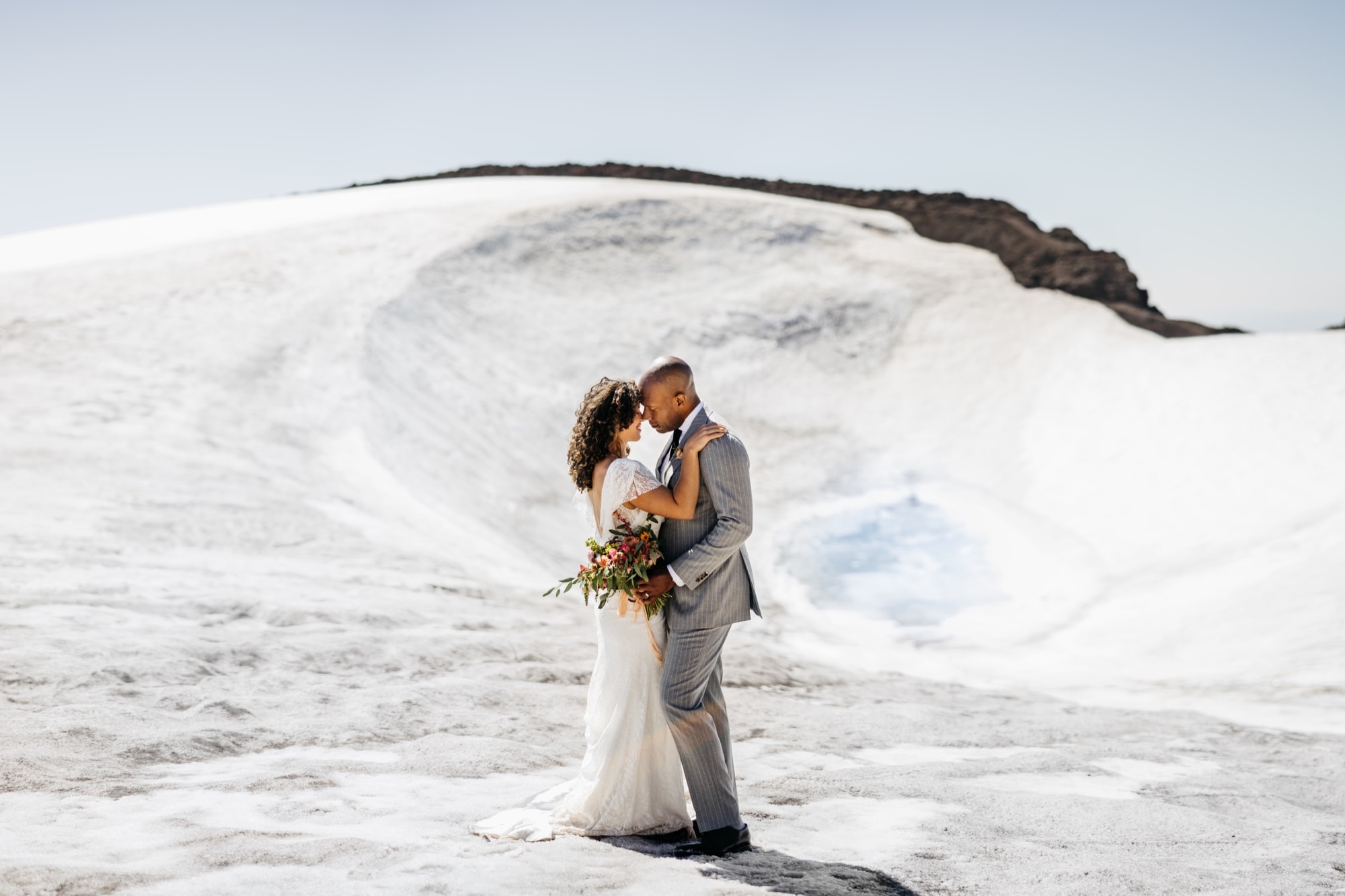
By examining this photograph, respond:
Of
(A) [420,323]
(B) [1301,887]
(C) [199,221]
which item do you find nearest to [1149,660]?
(B) [1301,887]

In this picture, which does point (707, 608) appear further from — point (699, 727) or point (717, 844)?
point (717, 844)

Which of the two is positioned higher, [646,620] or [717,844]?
[646,620]

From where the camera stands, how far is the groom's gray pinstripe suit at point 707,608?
3.61 metres

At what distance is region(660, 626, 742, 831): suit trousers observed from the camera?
11.8 feet

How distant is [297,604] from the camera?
6.64 metres

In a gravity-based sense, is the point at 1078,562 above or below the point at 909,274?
below

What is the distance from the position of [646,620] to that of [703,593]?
0.81ft

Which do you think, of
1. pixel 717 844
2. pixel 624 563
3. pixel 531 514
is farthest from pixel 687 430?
pixel 531 514

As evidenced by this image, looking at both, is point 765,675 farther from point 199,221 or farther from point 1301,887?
point 199,221

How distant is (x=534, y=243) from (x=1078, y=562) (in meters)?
10.3

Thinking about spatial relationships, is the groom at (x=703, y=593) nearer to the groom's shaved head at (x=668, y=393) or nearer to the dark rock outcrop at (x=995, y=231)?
the groom's shaved head at (x=668, y=393)

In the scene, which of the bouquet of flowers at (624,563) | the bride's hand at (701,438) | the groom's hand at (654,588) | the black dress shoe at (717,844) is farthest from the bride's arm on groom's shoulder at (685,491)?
the black dress shoe at (717,844)

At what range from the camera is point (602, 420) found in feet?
12.4

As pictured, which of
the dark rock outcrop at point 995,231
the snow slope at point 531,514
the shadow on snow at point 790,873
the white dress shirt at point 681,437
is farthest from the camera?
the dark rock outcrop at point 995,231
